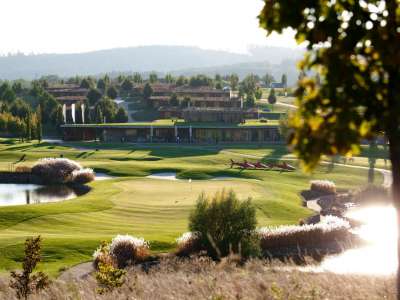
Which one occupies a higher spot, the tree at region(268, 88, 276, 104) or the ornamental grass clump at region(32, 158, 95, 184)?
the tree at region(268, 88, 276, 104)

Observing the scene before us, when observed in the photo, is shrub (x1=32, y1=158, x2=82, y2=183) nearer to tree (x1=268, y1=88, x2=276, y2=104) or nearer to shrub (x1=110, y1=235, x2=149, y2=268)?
shrub (x1=110, y1=235, x2=149, y2=268)

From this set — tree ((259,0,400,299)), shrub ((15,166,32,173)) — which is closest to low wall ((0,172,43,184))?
shrub ((15,166,32,173))

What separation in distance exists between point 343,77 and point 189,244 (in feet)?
70.9

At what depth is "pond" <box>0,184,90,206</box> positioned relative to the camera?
51719 mm

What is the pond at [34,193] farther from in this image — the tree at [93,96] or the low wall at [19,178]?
the tree at [93,96]

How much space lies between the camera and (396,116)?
7.14 meters

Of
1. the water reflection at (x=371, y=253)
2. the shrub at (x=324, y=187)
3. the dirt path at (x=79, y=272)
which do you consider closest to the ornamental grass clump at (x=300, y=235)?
the water reflection at (x=371, y=253)

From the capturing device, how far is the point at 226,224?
27.0 metres

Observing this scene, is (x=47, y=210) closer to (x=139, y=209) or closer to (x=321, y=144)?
(x=139, y=209)

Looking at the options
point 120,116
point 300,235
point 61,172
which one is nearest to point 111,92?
point 120,116

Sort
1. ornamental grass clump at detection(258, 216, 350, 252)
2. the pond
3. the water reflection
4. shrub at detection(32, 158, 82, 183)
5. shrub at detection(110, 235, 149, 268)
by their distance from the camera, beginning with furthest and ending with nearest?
Result: shrub at detection(32, 158, 82, 183), the pond, ornamental grass clump at detection(258, 216, 350, 252), shrub at detection(110, 235, 149, 268), the water reflection

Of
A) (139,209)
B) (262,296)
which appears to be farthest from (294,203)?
(262,296)

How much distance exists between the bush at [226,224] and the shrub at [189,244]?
238 mm

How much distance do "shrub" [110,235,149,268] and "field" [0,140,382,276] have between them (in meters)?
1.72
